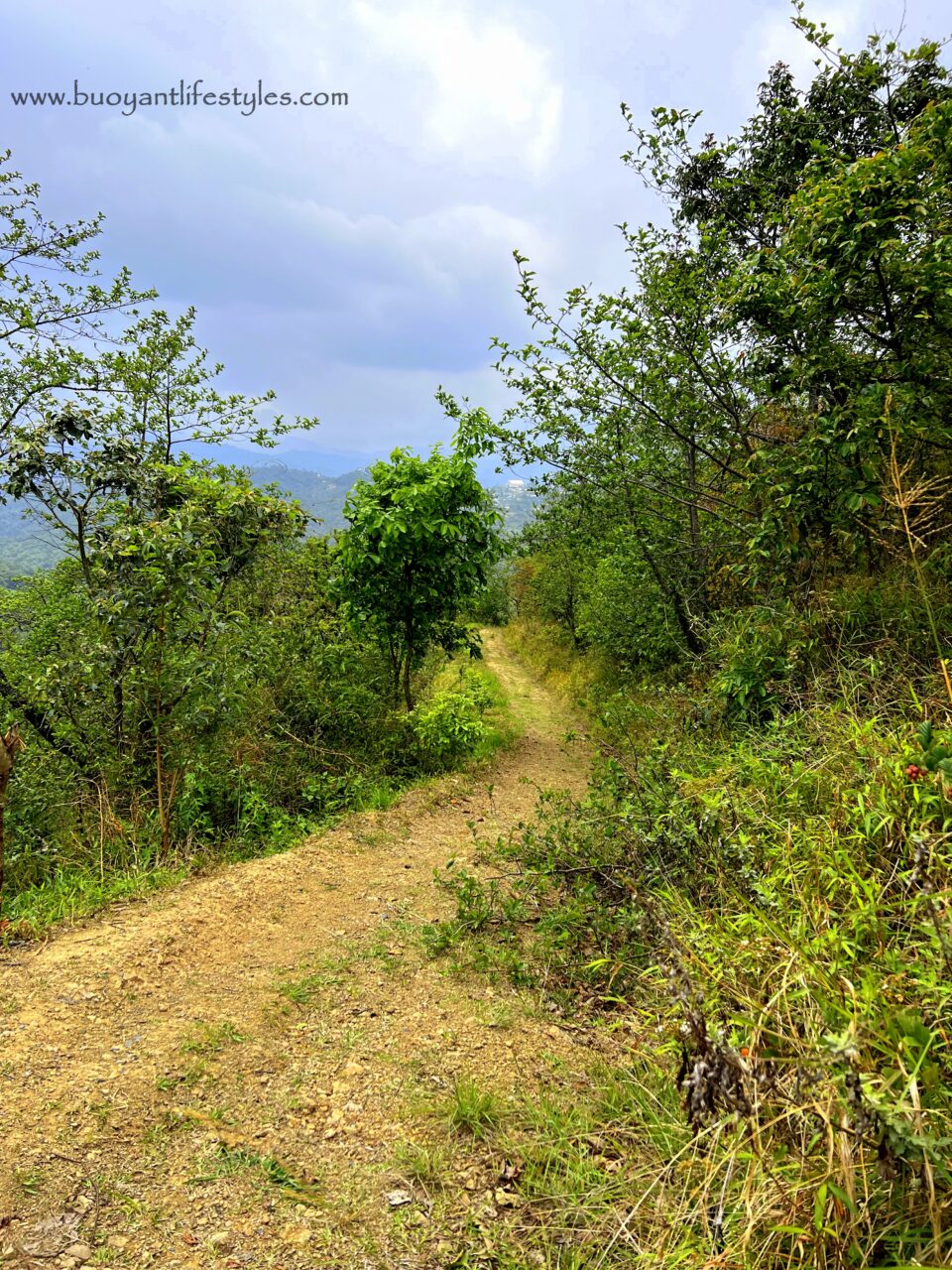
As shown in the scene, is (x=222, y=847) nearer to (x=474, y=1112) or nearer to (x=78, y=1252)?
(x=78, y=1252)

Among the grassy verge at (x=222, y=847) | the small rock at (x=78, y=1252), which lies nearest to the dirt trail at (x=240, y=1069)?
the small rock at (x=78, y=1252)

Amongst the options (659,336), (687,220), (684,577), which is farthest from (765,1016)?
(687,220)

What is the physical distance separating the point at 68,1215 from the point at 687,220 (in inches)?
471

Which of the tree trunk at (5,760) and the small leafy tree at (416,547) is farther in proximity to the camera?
the small leafy tree at (416,547)

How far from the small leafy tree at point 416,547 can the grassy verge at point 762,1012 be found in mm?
4969

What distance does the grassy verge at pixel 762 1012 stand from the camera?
157 cm

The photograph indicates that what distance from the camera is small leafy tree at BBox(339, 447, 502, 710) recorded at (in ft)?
25.9

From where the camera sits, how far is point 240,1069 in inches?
118

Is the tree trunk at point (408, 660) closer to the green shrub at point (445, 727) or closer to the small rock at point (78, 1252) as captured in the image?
the green shrub at point (445, 727)

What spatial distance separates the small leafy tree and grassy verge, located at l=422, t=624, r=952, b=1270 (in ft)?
16.3

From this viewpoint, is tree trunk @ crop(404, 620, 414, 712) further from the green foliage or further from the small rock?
the small rock

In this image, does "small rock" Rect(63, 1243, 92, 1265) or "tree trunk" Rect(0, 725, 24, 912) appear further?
"tree trunk" Rect(0, 725, 24, 912)

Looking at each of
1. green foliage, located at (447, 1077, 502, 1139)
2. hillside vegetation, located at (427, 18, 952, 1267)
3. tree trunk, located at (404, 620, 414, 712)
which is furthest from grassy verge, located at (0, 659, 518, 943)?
green foliage, located at (447, 1077, 502, 1139)

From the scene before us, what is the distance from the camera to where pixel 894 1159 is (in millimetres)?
1543
